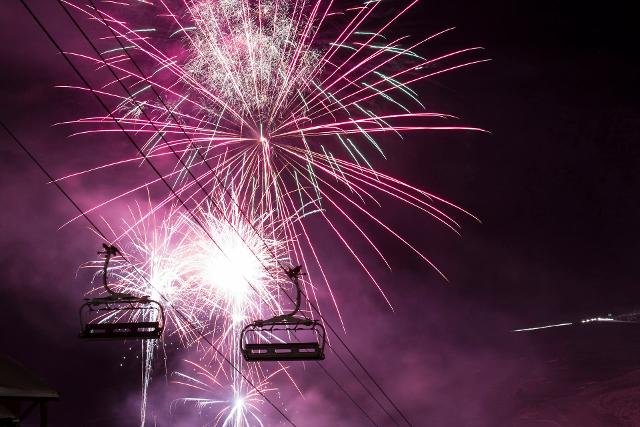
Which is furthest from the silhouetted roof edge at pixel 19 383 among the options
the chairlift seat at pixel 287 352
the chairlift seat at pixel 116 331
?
the chairlift seat at pixel 287 352

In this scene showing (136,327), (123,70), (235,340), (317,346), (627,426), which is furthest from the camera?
(627,426)

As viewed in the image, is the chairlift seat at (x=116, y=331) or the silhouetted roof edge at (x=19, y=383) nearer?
the chairlift seat at (x=116, y=331)

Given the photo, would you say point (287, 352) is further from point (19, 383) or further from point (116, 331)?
point (19, 383)

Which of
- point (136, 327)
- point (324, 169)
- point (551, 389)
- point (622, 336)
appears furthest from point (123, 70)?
point (622, 336)

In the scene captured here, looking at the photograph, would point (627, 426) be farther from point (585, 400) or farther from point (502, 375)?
point (502, 375)

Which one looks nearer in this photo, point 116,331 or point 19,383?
point 116,331

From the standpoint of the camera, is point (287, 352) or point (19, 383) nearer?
point (287, 352)

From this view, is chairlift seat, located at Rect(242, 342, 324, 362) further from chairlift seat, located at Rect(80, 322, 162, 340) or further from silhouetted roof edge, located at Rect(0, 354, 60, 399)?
silhouetted roof edge, located at Rect(0, 354, 60, 399)

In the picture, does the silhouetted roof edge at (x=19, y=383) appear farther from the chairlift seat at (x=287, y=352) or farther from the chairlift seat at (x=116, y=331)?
the chairlift seat at (x=287, y=352)

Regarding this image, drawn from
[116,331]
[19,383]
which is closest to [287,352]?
[116,331]

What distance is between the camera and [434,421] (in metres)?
65.2

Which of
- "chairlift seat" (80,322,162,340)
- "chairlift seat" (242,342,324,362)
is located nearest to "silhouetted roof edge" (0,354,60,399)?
"chairlift seat" (80,322,162,340)

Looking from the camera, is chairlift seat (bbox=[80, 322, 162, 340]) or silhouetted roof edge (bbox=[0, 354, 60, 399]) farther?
silhouetted roof edge (bbox=[0, 354, 60, 399])

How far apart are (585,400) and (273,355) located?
5810 centimetres
